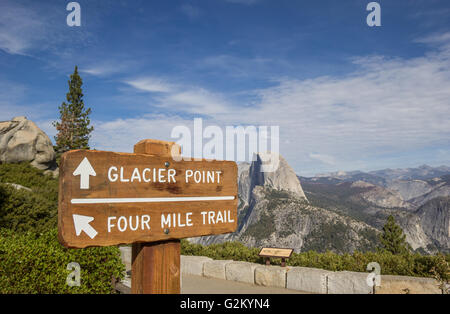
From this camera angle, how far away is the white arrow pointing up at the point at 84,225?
Answer: 183 cm

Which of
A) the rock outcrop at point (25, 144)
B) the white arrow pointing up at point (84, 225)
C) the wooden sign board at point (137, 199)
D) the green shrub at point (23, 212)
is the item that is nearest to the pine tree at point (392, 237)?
the rock outcrop at point (25, 144)

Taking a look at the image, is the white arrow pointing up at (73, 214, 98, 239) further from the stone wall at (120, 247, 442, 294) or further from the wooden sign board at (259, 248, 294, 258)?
the wooden sign board at (259, 248, 294, 258)

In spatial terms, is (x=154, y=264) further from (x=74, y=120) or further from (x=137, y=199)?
(x=74, y=120)

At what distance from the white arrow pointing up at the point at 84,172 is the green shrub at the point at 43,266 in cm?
378

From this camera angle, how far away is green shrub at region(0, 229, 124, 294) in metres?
4.58

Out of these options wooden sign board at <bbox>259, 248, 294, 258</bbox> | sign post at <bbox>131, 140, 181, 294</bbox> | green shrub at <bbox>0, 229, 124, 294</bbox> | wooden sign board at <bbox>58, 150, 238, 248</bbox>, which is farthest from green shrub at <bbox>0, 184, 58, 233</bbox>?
wooden sign board at <bbox>58, 150, 238, 248</bbox>

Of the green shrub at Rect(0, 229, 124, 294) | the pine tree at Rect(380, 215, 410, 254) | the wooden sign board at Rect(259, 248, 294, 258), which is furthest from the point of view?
the pine tree at Rect(380, 215, 410, 254)

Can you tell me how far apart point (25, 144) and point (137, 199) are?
18.0m

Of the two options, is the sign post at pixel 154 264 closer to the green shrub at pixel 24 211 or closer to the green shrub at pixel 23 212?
the green shrub at pixel 24 211

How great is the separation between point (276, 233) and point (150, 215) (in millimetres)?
108533

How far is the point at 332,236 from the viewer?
312 ft

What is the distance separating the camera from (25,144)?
16.9 meters

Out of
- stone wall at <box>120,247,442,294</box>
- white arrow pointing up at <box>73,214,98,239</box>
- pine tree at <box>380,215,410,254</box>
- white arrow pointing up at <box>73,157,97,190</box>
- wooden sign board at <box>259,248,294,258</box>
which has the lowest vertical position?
pine tree at <box>380,215,410,254</box>
